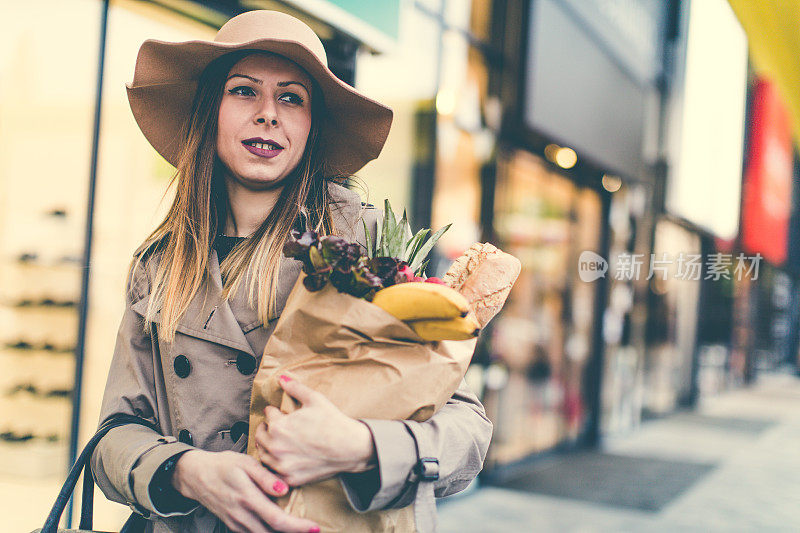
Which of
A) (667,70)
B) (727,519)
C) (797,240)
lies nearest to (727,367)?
(797,240)

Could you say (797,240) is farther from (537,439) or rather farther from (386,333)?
(386,333)

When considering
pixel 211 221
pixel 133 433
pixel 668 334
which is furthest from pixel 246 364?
pixel 668 334

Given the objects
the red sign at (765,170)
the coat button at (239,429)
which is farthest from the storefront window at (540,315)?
the coat button at (239,429)

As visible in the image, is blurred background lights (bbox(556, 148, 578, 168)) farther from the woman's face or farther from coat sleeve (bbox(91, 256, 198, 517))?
coat sleeve (bbox(91, 256, 198, 517))

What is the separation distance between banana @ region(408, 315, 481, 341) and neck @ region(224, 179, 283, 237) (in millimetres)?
578

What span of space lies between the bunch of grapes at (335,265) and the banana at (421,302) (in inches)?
1.2

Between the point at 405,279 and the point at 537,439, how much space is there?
7530 millimetres

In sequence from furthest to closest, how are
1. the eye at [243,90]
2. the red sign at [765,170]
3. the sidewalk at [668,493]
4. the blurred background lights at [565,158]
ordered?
the red sign at [765,170], the blurred background lights at [565,158], the sidewalk at [668,493], the eye at [243,90]

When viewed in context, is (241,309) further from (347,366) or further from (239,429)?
(347,366)

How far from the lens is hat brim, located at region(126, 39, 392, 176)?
164 cm

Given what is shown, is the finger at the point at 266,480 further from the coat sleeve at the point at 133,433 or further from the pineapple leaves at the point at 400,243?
the pineapple leaves at the point at 400,243

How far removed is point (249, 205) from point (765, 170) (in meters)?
10.4

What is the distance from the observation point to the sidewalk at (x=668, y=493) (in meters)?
5.80

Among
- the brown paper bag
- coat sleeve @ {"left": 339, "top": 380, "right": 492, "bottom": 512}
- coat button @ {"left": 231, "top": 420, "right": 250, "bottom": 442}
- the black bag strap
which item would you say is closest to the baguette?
the brown paper bag
